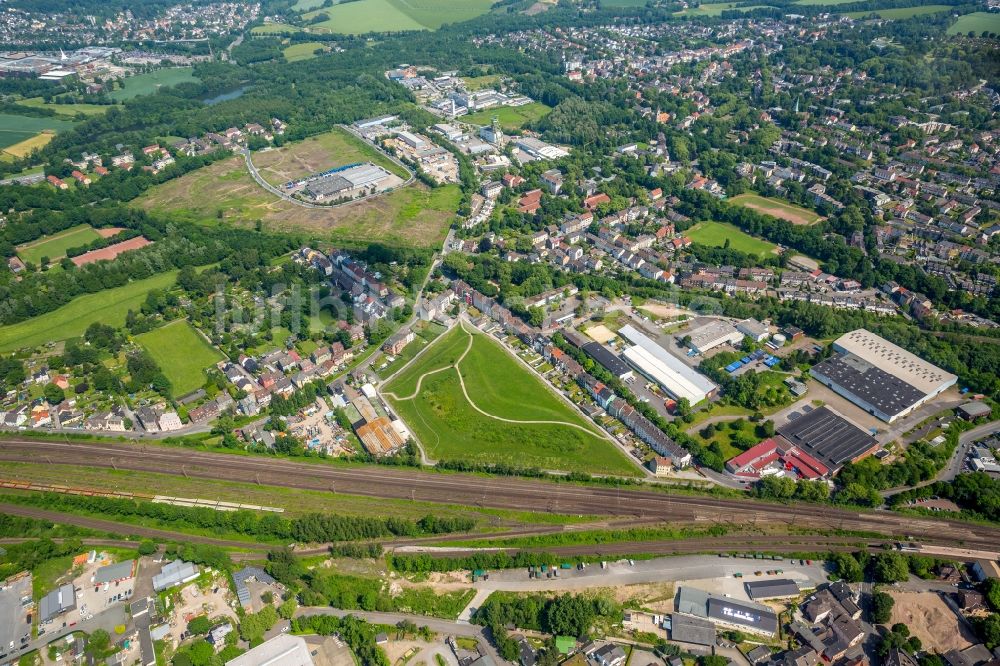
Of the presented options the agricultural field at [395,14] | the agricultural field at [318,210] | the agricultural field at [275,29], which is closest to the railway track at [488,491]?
the agricultural field at [318,210]

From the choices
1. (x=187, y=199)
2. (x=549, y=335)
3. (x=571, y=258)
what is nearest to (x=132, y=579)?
(x=549, y=335)

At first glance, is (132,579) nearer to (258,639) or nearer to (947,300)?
(258,639)

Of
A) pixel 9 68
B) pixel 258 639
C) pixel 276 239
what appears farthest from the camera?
pixel 9 68

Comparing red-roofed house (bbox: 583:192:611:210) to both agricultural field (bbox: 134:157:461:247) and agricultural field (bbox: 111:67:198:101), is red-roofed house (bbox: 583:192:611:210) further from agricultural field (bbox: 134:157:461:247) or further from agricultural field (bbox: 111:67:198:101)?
agricultural field (bbox: 111:67:198:101)

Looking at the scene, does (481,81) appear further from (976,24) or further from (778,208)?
(976,24)

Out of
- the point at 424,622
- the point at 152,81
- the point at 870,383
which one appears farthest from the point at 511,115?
the point at 424,622

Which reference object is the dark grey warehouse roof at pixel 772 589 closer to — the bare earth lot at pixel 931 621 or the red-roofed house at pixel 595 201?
the bare earth lot at pixel 931 621
